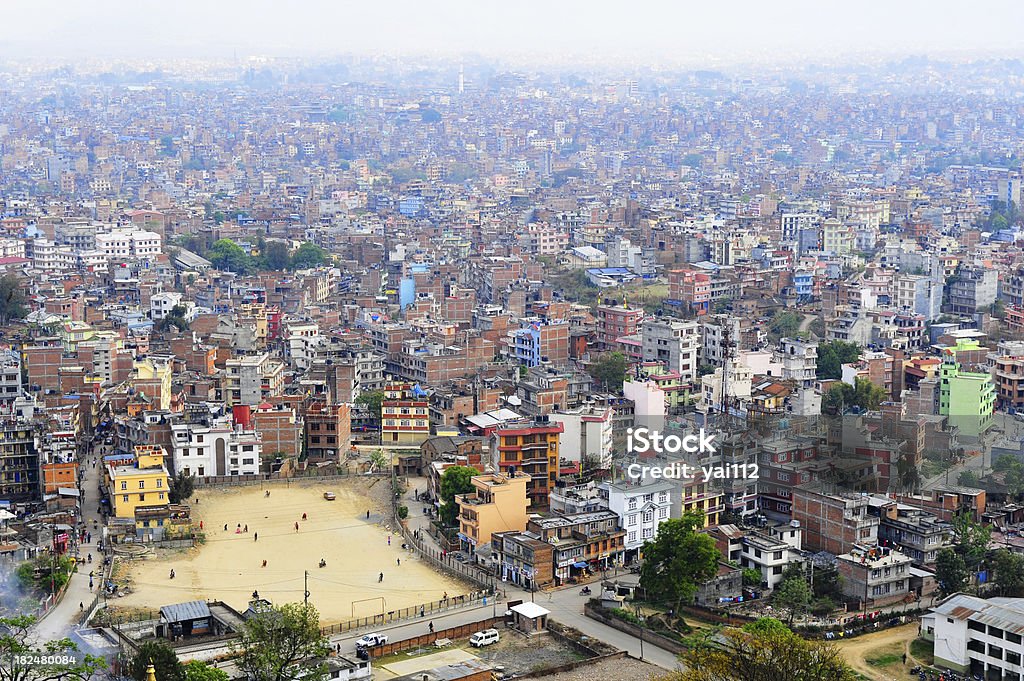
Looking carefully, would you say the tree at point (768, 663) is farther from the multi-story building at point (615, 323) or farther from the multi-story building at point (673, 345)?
the multi-story building at point (615, 323)

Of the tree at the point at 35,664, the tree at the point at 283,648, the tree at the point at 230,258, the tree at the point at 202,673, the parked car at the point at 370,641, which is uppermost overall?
the tree at the point at 35,664

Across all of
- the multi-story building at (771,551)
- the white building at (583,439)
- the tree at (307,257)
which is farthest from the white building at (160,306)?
the multi-story building at (771,551)

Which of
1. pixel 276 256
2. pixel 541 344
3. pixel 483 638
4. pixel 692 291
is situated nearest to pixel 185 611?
pixel 483 638

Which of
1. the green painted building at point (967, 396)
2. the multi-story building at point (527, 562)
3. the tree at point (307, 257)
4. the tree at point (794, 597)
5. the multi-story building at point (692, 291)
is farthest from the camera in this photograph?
the tree at point (307, 257)

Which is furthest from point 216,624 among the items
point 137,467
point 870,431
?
point 870,431

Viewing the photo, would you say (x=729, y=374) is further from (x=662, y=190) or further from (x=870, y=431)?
(x=662, y=190)
